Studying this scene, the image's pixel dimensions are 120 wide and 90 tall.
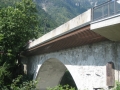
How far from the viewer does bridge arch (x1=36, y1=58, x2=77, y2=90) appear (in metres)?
16.9

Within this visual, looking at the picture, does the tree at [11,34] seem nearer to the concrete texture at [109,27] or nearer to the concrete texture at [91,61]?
the concrete texture at [91,61]

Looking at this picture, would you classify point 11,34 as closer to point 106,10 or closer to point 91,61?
point 91,61

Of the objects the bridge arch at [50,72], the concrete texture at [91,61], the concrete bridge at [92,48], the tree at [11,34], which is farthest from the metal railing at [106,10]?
the tree at [11,34]

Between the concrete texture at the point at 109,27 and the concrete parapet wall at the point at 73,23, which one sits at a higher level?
the concrete parapet wall at the point at 73,23

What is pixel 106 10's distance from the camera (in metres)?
5.90

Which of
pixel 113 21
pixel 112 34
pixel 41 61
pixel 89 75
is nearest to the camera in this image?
pixel 113 21

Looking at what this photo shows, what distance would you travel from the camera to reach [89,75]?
7941mm

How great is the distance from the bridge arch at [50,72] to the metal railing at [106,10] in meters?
9.78

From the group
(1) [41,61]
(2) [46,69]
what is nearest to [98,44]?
(1) [41,61]

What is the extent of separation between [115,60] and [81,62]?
261 cm

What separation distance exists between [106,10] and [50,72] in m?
13.2

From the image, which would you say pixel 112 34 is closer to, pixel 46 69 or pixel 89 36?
pixel 89 36

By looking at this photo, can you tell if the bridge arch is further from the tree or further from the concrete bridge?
the concrete bridge

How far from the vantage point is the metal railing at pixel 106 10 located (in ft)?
18.1
